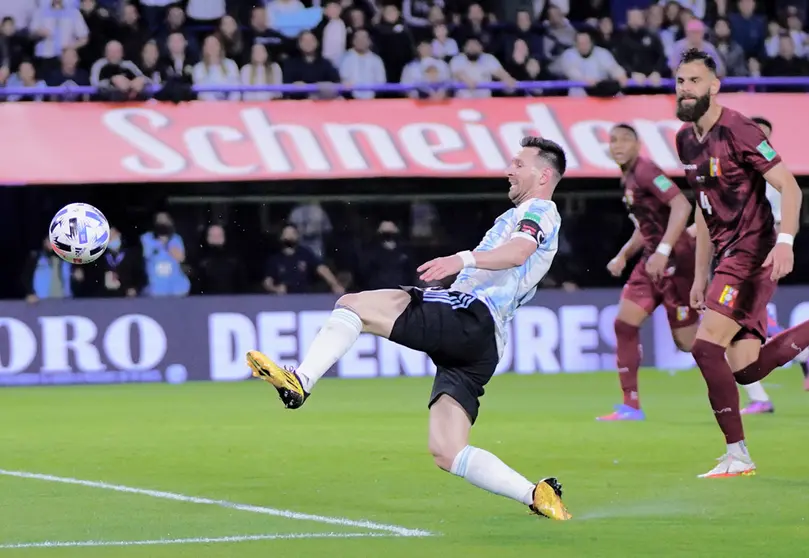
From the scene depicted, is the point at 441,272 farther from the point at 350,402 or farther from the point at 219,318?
the point at 219,318

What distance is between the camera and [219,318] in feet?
60.3

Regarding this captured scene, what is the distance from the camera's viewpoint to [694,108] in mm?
9086

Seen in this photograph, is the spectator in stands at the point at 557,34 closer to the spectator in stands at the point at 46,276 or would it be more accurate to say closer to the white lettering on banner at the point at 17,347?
the spectator in stands at the point at 46,276

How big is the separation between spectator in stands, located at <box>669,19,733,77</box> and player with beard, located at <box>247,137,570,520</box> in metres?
11.9

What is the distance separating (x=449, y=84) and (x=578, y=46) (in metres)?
1.93

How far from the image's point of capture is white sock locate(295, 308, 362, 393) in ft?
23.3

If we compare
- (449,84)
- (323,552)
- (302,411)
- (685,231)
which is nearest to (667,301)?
(685,231)

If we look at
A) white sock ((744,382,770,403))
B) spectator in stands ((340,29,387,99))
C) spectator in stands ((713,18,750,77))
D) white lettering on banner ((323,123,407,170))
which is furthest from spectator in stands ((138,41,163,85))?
white sock ((744,382,770,403))

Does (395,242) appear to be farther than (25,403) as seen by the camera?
Yes

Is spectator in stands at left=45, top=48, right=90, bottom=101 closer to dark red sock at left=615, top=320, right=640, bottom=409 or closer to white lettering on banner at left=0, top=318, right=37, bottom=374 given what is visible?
white lettering on banner at left=0, top=318, right=37, bottom=374

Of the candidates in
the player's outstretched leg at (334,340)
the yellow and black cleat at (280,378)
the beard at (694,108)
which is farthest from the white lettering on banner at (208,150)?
the yellow and black cleat at (280,378)

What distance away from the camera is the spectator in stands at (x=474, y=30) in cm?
1992

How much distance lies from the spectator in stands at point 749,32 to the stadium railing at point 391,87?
126 cm

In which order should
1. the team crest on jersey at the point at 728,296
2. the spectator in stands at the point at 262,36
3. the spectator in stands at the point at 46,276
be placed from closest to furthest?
the team crest on jersey at the point at 728,296 < the spectator in stands at the point at 46,276 < the spectator in stands at the point at 262,36
